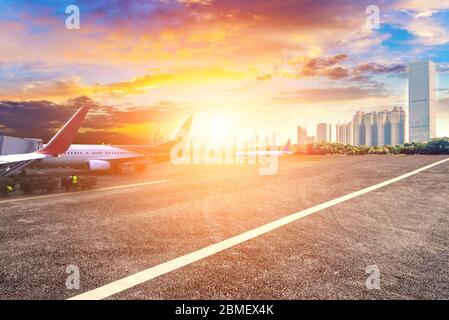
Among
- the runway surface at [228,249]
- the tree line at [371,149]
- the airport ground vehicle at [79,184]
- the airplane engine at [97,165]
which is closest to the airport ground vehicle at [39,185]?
the airport ground vehicle at [79,184]

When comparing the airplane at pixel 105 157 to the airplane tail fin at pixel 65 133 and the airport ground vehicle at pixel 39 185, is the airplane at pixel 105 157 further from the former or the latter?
the airport ground vehicle at pixel 39 185

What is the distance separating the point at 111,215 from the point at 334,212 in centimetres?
1107

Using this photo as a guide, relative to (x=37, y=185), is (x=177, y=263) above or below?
below

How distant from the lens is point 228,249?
888cm

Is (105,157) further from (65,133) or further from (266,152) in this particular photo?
(266,152)

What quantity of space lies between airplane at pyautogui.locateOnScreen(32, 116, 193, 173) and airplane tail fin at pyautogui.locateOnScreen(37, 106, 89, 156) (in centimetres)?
1000

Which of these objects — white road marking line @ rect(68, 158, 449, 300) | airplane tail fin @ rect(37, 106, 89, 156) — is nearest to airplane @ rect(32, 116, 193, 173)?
airplane tail fin @ rect(37, 106, 89, 156)

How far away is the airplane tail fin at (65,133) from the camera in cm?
2322

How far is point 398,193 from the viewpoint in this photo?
1977 centimetres

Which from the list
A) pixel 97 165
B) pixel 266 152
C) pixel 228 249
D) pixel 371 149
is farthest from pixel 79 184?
pixel 371 149

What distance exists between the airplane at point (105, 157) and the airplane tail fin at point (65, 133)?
9996mm

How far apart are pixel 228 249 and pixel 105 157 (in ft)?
105
